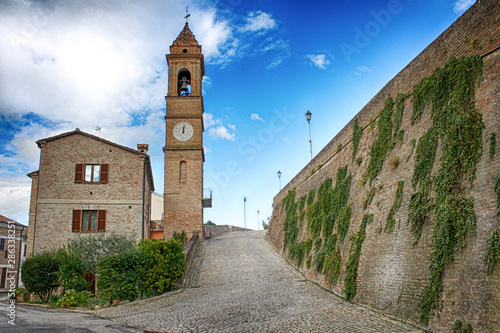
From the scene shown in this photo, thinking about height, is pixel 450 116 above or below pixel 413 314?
above

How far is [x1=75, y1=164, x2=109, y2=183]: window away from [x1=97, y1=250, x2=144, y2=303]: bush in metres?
8.71

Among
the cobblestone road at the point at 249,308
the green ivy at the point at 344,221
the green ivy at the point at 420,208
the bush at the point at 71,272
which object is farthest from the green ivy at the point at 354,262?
the bush at the point at 71,272

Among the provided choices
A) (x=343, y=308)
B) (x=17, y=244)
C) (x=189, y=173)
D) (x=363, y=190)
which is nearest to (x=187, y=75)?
(x=189, y=173)

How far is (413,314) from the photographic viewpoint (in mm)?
7758

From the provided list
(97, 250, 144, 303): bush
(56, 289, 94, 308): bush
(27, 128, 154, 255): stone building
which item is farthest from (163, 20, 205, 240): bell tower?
(97, 250, 144, 303): bush

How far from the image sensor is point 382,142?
464 inches

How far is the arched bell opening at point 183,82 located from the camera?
3017 cm

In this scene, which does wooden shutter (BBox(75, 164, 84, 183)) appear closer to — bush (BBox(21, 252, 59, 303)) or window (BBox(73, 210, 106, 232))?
window (BBox(73, 210, 106, 232))

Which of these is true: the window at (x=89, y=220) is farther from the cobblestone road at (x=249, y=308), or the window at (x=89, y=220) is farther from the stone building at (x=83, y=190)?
the cobblestone road at (x=249, y=308)

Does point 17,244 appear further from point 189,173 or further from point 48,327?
point 48,327

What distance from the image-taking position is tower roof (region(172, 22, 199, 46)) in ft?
103

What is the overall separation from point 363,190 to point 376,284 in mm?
3687

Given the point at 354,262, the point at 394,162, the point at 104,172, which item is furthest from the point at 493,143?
the point at 104,172

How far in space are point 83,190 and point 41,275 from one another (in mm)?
5875
